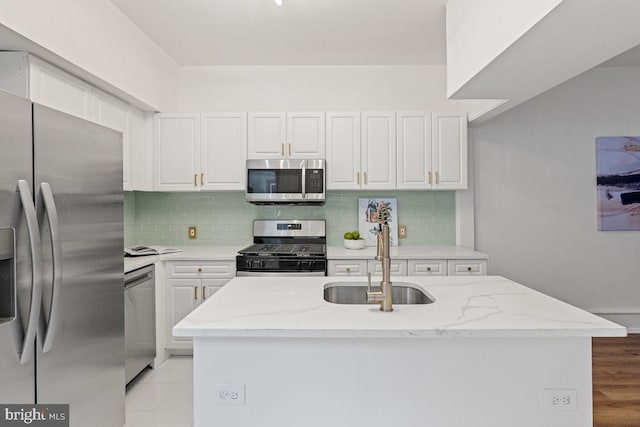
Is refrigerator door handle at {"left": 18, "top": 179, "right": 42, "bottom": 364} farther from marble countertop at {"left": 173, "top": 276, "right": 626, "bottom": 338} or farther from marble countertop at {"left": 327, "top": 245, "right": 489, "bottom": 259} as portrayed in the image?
marble countertop at {"left": 327, "top": 245, "right": 489, "bottom": 259}

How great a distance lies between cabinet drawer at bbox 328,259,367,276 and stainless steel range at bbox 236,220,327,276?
0.25 feet

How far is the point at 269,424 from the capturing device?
139 centimetres

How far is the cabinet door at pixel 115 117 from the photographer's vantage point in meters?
2.73

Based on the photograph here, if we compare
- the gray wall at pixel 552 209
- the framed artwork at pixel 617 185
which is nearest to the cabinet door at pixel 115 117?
the gray wall at pixel 552 209

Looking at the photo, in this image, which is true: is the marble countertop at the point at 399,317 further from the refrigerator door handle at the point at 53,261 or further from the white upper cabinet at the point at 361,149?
the white upper cabinet at the point at 361,149

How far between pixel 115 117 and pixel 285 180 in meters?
1.44

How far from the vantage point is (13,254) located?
4.40 feet

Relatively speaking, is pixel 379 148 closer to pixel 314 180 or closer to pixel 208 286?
pixel 314 180

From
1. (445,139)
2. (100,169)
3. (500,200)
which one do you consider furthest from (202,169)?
(500,200)

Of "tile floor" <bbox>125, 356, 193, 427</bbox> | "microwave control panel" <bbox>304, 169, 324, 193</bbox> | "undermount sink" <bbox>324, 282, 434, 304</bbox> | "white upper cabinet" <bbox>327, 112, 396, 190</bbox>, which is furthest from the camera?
"white upper cabinet" <bbox>327, 112, 396, 190</bbox>

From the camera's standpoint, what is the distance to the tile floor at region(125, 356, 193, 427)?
91.4 inches

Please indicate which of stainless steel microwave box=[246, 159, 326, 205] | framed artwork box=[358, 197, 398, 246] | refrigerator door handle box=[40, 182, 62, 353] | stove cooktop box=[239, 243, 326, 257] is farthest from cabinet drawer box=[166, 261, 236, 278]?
refrigerator door handle box=[40, 182, 62, 353]

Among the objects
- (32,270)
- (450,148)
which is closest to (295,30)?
(450,148)

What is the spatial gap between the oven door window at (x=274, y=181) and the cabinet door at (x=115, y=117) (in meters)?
1.01
